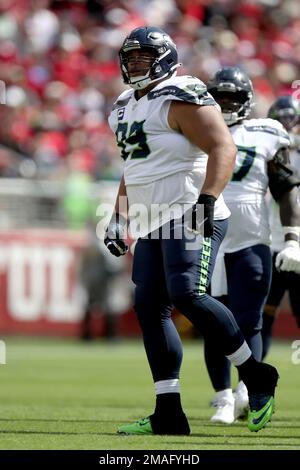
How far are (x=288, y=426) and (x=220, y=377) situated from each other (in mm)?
717

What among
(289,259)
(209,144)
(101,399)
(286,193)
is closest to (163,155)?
(209,144)

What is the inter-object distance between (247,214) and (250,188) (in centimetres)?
16

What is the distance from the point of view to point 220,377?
7.15m

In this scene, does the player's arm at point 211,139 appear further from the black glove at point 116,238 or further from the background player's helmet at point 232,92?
the background player's helmet at point 232,92

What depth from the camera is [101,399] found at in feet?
27.8

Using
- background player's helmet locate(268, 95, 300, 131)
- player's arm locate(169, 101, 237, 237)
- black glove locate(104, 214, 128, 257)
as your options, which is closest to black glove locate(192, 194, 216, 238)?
player's arm locate(169, 101, 237, 237)

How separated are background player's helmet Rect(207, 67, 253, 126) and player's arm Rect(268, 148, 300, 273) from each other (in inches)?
15.1

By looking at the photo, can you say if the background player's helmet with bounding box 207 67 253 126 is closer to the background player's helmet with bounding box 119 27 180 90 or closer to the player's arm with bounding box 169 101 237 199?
the background player's helmet with bounding box 119 27 180 90

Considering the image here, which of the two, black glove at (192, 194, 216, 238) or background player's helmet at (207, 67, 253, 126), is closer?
black glove at (192, 194, 216, 238)

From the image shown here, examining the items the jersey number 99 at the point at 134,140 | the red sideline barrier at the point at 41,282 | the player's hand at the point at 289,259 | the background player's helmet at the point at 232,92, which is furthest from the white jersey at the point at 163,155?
the red sideline barrier at the point at 41,282

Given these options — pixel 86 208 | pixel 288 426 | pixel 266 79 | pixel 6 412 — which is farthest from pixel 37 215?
pixel 288 426

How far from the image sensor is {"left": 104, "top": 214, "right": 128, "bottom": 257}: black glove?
6.24 metres

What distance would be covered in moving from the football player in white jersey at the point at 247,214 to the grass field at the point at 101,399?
333 mm

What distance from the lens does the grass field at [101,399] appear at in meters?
5.66
